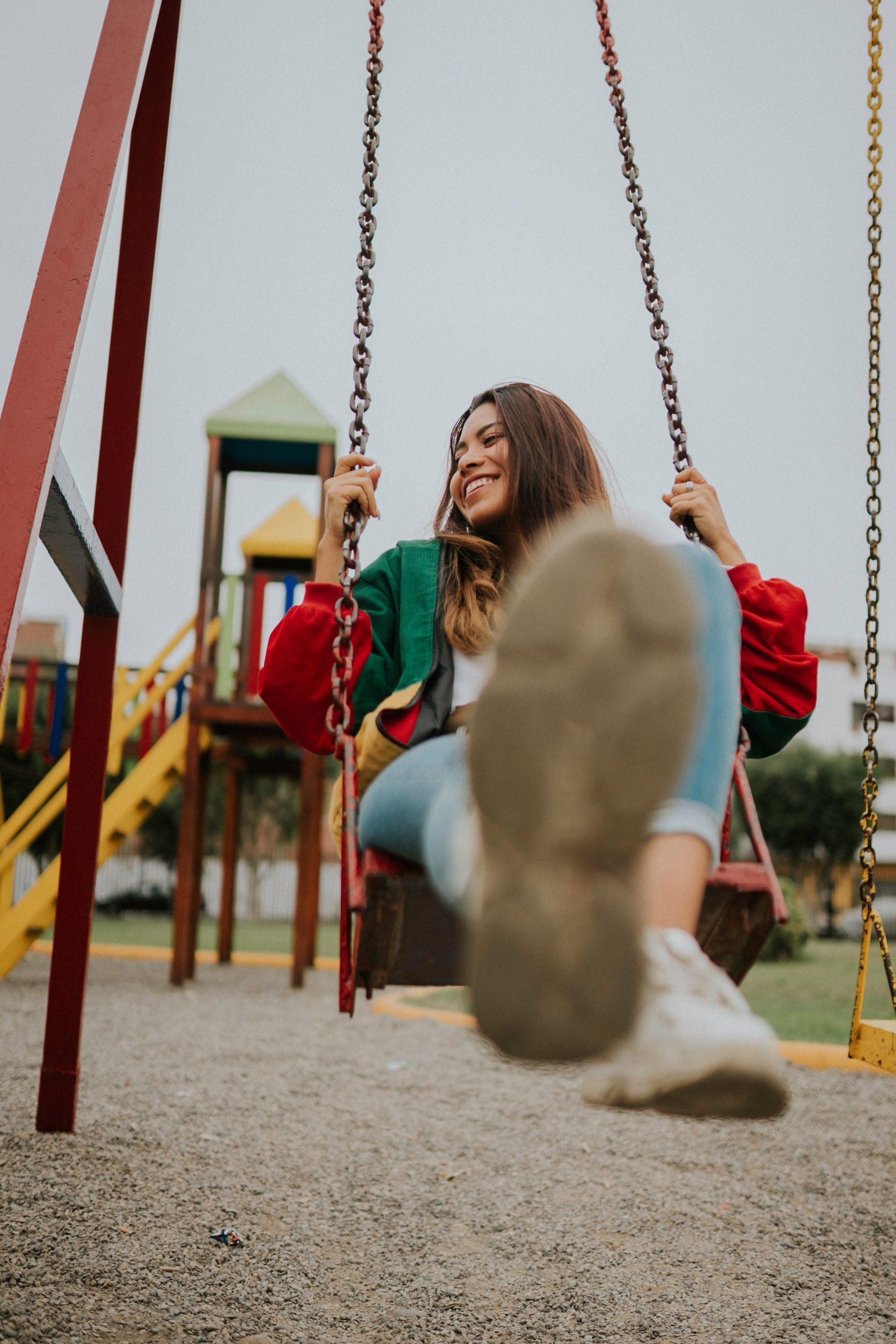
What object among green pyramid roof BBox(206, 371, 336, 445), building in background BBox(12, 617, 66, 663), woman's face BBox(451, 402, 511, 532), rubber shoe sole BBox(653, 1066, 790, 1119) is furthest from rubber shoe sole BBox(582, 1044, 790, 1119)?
building in background BBox(12, 617, 66, 663)

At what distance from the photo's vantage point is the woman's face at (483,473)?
6.13 ft

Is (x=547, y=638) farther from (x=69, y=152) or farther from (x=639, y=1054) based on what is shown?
(x=69, y=152)

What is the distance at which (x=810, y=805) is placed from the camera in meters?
23.2

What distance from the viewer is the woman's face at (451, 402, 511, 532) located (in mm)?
1869

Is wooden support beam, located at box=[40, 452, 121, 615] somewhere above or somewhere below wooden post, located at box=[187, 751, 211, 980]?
above

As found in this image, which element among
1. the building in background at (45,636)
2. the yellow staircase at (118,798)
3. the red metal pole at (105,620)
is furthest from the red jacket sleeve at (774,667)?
the building in background at (45,636)

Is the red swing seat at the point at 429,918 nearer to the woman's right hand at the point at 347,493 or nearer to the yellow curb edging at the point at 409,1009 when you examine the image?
the woman's right hand at the point at 347,493

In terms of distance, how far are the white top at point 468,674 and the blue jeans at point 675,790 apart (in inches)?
8.5

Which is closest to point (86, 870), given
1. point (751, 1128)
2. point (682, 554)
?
point (682, 554)

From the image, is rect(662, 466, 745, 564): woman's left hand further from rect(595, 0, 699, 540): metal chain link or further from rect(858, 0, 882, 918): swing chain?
rect(858, 0, 882, 918): swing chain

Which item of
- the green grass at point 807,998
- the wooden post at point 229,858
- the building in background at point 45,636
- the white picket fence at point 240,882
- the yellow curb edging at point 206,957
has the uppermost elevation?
the building in background at point 45,636

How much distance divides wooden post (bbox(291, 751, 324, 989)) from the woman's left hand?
5.16 meters

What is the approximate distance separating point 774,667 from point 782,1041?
430 centimetres

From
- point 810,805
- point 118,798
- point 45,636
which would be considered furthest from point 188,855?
point 45,636
